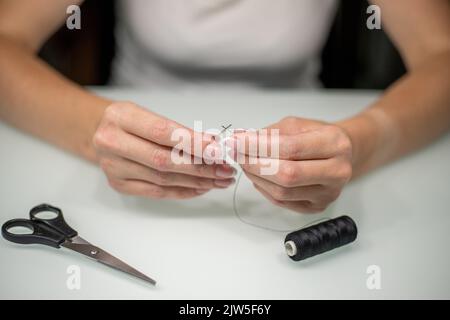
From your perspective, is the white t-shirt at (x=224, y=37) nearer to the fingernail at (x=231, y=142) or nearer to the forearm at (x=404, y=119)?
the forearm at (x=404, y=119)

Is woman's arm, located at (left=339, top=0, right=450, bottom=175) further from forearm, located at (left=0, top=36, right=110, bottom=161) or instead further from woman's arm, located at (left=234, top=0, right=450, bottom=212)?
forearm, located at (left=0, top=36, right=110, bottom=161)

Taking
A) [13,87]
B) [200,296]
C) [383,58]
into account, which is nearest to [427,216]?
[200,296]

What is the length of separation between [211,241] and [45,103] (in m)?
0.34

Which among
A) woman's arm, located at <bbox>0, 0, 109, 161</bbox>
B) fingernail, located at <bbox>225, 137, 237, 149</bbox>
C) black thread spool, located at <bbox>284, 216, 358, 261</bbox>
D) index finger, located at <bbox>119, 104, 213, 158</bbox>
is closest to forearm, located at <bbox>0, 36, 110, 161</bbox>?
woman's arm, located at <bbox>0, 0, 109, 161</bbox>

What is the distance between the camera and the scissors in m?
0.65

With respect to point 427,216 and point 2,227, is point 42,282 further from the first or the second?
point 427,216

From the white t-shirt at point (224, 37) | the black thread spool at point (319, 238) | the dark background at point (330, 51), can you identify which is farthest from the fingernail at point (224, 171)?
the dark background at point (330, 51)

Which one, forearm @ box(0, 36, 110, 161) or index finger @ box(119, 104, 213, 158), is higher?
forearm @ box(0, 36, 110, 161)

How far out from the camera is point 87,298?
0.63 meters

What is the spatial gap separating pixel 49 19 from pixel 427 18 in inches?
24.6

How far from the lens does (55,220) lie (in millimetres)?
705

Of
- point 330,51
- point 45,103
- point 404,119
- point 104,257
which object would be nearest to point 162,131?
point 104,257

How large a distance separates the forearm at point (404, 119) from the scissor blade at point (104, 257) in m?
0.32

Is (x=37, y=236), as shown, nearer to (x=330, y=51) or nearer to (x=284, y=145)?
(x=284, y=145)
